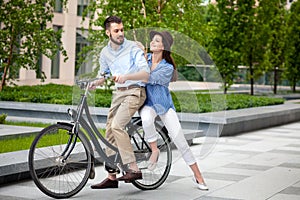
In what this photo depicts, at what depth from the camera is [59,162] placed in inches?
322

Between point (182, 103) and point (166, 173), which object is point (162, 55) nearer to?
point (182, 103)

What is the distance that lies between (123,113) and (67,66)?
34.1m

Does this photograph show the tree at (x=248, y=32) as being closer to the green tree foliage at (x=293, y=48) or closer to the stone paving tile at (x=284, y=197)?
the green tree foliage at (x=293, y=48)

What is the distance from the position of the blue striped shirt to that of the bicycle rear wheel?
909 mm

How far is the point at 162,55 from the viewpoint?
28.4 feet

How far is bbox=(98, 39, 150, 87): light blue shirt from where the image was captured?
27.3 feet

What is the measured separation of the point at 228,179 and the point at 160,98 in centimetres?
204

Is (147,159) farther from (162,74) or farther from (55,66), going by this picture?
(55,66)

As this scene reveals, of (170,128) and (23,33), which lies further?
(23,33)

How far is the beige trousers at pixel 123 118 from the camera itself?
827 centimetres

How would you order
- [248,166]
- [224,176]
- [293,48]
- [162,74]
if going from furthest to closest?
[293,48] → [248,166] → [224,176] → [162,74]

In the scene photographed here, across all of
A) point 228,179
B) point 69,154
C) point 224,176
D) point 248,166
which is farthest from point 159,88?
point 248,166

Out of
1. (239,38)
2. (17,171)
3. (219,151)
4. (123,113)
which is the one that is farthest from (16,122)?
(239,38)

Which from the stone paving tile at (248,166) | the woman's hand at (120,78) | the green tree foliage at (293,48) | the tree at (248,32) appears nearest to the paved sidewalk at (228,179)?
the stone paving tile at (248,166)
